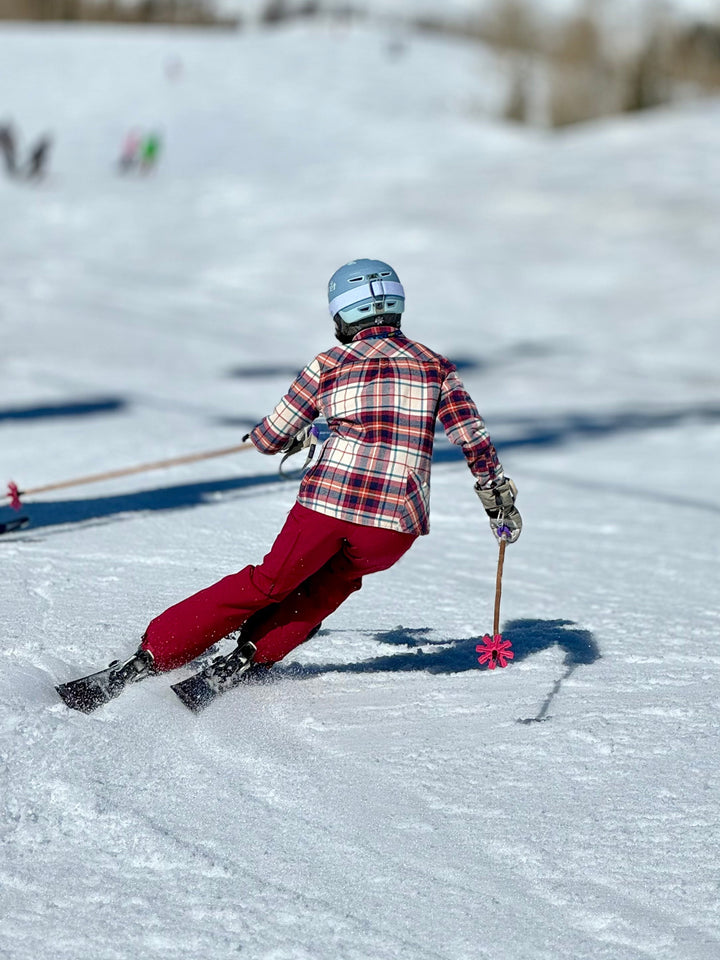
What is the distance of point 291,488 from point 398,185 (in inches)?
718

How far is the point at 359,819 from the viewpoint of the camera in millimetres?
3340

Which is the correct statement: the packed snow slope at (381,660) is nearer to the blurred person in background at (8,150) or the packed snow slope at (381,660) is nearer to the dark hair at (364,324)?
the dark hair at (364,324)

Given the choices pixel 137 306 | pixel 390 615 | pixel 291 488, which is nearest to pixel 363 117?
pixel 137 306

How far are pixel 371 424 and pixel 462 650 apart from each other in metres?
1.28

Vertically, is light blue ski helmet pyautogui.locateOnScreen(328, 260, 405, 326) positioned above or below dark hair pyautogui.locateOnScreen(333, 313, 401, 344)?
above

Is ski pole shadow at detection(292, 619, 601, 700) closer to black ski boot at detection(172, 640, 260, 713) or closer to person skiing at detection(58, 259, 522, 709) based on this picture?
black ski boot at detection(172, 640, 260, 713)

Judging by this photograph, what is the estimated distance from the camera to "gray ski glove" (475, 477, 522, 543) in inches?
158

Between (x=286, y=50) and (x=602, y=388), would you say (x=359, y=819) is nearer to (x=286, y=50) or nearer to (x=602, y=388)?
(x=602, y=388)

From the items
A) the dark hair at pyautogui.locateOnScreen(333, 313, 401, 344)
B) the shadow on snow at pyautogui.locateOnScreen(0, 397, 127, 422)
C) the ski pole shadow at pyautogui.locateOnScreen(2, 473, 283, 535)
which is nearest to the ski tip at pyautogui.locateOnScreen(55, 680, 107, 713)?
the dark hair at pyautogui.locateOnScreen(333, 313, 401, 344)

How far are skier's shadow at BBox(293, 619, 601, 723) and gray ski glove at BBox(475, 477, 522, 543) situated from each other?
62 cm

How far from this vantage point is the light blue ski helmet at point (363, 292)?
390 cm

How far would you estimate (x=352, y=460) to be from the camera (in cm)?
388

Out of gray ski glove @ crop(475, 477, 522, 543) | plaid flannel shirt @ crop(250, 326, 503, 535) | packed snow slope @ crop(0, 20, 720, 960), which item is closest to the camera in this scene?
packed snow slope @ crop(0, 20, 720, 960)

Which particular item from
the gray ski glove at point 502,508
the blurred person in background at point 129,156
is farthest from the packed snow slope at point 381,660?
the blurred person in background at point 129,156
